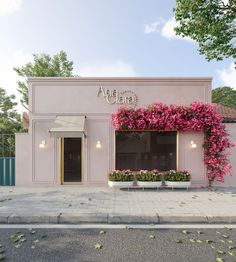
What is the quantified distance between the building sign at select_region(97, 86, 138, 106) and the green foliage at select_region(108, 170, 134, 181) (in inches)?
128

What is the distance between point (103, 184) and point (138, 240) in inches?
235

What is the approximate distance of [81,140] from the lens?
11.3 metres

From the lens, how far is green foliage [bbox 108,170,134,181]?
414 inches

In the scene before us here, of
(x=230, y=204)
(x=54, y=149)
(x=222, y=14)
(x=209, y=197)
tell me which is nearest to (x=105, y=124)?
(x=54, y=149)

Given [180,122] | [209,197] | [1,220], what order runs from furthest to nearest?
[180,122] → [209,197] → [1,220]

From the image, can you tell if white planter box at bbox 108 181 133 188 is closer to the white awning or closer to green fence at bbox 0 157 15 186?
the white awning

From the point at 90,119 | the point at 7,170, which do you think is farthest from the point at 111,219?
the point at 7,170

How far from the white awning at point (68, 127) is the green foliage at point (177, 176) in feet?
13.9

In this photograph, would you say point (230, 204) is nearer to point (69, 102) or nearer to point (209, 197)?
point (209, 197)

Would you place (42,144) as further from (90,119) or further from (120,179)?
(120,179)

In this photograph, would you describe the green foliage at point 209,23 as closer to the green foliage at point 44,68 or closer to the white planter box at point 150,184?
the white planter box at point 150,184

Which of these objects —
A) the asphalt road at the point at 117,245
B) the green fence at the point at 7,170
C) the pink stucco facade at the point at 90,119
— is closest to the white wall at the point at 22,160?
the pink stucco facade at the point at 90,119

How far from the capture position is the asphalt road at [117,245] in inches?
175

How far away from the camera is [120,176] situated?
10547 mm
